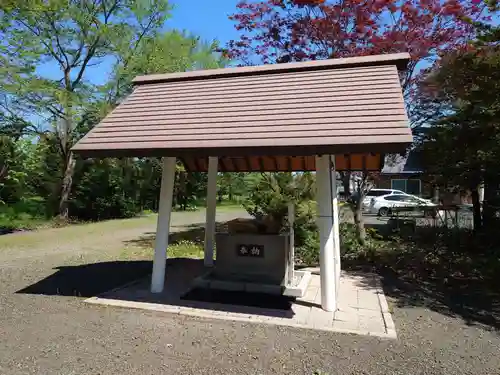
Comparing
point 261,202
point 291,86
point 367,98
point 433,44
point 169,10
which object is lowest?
point 261,202

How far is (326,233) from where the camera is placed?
525 cm

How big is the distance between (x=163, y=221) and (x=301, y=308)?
2485 millimetres

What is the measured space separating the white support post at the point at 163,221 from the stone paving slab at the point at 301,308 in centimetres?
33

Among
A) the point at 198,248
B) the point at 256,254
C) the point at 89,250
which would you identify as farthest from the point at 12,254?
the point at 256,254

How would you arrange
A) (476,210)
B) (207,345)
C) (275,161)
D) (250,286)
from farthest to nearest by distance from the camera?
(476,210) → (275,161) → (250,286) → (207,345)

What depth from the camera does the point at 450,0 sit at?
945 cm

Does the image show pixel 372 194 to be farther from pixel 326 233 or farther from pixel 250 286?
pixel 326 233

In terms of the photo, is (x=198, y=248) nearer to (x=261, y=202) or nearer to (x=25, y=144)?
(x=261, y=202)

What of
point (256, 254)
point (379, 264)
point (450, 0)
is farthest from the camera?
point (450, 0)

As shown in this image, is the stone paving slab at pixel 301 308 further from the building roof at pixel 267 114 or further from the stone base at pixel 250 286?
the building roof at pixel 267 114

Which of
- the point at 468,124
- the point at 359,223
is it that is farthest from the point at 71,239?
the point at 468,124

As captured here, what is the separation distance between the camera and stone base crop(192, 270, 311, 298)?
6168 millimetres

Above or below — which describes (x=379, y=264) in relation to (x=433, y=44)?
below

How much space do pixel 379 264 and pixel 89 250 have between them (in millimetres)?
7758
